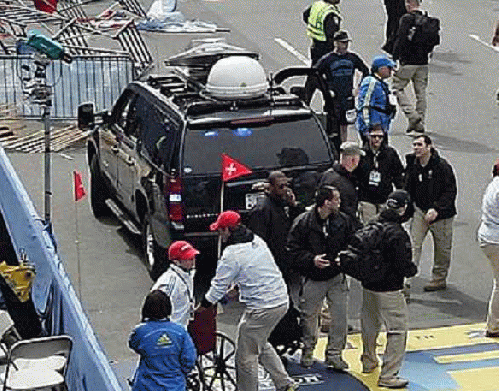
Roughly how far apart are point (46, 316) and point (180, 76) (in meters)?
4.52

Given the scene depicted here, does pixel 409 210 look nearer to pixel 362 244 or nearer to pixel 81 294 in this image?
pixel 362 244

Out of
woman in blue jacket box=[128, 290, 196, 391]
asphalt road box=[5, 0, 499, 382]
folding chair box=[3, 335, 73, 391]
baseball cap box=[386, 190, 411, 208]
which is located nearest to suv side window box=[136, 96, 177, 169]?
asphalt road box=[5, 0, 499, 382]

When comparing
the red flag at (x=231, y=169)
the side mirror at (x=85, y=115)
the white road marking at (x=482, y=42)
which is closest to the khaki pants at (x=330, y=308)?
the red flag at (x=231, y=169)

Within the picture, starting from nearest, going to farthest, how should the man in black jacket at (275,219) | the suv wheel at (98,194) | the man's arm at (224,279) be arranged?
the man's arm at (224,279), the man in black jacket at (275,219), the suv wheel at (98,194)

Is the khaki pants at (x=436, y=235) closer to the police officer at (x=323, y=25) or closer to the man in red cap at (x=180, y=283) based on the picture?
the man in red cap at (x=180, y=283)

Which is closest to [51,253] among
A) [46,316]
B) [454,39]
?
[46,316]

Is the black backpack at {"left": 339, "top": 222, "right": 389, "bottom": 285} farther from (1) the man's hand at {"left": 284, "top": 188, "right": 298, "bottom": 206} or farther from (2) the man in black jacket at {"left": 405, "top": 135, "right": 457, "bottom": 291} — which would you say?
(2) the man in black jacket at {"left": 405, "top": 135, "right": 457, "bottom": 291}

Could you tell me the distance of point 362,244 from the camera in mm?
11227

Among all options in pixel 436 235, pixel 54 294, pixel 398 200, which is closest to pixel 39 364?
pixel 54 294

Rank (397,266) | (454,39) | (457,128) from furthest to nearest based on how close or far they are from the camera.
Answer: (454,39)
(457,128)
(397,266)

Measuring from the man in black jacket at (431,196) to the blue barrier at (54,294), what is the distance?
12.0ft

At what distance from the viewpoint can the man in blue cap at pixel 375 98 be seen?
15352 millimetres

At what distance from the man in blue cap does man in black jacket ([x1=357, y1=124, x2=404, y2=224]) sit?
192cm

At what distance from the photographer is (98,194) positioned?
1600 centimetres
